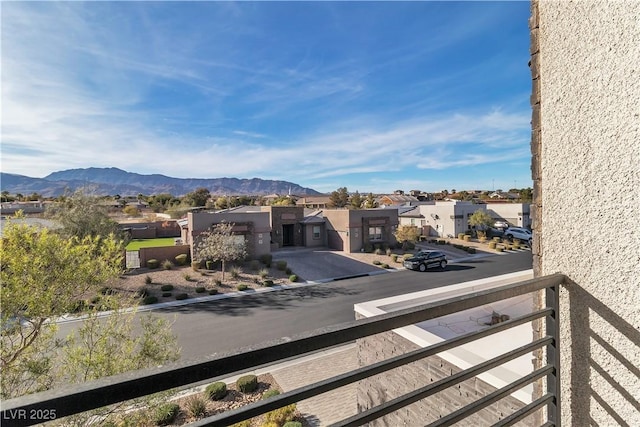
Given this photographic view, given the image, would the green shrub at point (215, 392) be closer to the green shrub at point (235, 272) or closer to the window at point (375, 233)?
the green shrub at point (235, 272)

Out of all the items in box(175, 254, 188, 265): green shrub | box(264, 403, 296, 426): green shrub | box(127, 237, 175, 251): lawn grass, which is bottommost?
box(264, 403, 296, 426): green shrub

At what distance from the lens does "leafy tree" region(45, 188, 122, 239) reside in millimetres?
19094

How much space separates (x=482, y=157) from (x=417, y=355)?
140ft

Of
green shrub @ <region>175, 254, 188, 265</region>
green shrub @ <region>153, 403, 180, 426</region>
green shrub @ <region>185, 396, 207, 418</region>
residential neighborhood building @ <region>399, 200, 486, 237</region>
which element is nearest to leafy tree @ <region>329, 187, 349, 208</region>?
residential neighborhood building @ <region>399, 200, 486, 237</region>

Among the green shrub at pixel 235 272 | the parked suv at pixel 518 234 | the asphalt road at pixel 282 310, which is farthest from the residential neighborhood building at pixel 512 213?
the green shrub at pixel 235 272

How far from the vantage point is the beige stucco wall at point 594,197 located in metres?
1.60

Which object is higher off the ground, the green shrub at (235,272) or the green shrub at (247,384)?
the green shrub at (235,272)

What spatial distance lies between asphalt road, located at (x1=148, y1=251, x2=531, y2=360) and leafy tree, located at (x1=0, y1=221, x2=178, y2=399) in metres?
3.38

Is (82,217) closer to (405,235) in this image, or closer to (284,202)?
(405,235)

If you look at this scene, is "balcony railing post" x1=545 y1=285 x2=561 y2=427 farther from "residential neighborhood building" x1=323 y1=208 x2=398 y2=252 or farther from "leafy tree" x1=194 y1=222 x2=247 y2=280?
"residential neighborhood building" x1=323 y1=208 x2=398 y2=252

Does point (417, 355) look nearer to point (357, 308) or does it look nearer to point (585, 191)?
point (585, 191)

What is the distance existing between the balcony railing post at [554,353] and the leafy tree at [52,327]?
597 centimetres

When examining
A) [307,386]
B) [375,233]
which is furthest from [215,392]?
[375,233]

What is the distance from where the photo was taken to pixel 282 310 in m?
14.1
